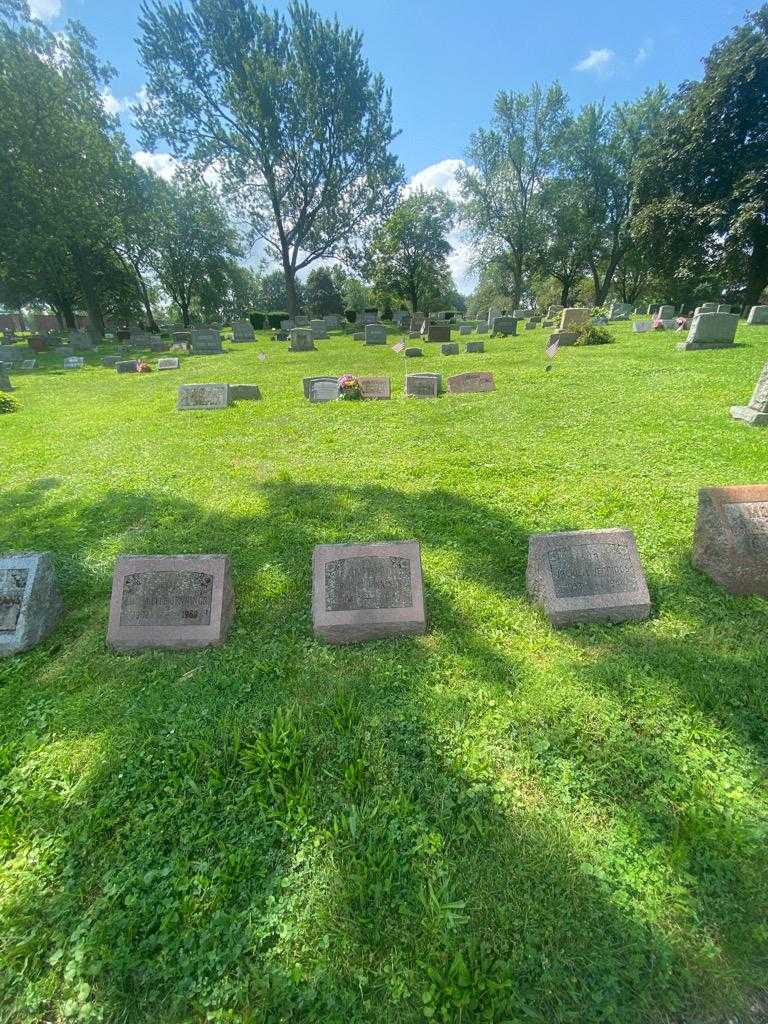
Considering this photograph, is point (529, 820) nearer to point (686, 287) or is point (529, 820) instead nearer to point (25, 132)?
point (25, 132)

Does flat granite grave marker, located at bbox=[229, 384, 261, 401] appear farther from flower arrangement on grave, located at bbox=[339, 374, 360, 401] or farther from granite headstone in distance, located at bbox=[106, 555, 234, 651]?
granite headstone in distance, located at bbox=[106, 555, 234, 651]

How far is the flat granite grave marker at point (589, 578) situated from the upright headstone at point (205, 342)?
2284cm

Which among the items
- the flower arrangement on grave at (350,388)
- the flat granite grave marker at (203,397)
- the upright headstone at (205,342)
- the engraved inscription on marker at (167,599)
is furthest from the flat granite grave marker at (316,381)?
the upright headstone at (205,342)

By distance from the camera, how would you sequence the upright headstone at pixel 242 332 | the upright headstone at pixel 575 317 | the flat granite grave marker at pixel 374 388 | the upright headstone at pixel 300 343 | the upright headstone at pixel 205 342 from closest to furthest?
the flat granite grave marker at pixel 374 388
the upright headstone at pixel 575 317
the upright headstone at pixel 300 343
the upright headstone at pixel 205 342
the upright headstone at pixel 242 332

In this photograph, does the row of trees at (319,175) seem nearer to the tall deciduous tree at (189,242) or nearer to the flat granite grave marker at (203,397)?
the tall deciduous tree at (189,242)

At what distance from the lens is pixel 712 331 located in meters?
13.5

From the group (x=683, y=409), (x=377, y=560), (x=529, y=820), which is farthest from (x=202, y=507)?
(x=683, y=409)

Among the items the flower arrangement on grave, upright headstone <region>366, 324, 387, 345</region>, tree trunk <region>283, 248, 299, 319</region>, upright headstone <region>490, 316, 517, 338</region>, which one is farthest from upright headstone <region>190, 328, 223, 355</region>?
the flower arrangement on grave

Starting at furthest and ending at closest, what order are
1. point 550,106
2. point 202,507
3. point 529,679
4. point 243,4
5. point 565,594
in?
point 550,106, point 243,4, point 202,507, point 565,594, point 529,679

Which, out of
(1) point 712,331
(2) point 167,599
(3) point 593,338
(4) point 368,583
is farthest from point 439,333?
(2) point 167,599

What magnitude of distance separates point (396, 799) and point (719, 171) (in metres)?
37.3

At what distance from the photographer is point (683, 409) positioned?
8031 millimetres

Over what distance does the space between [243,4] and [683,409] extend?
35599 mm

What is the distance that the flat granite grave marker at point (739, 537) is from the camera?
3.44m
